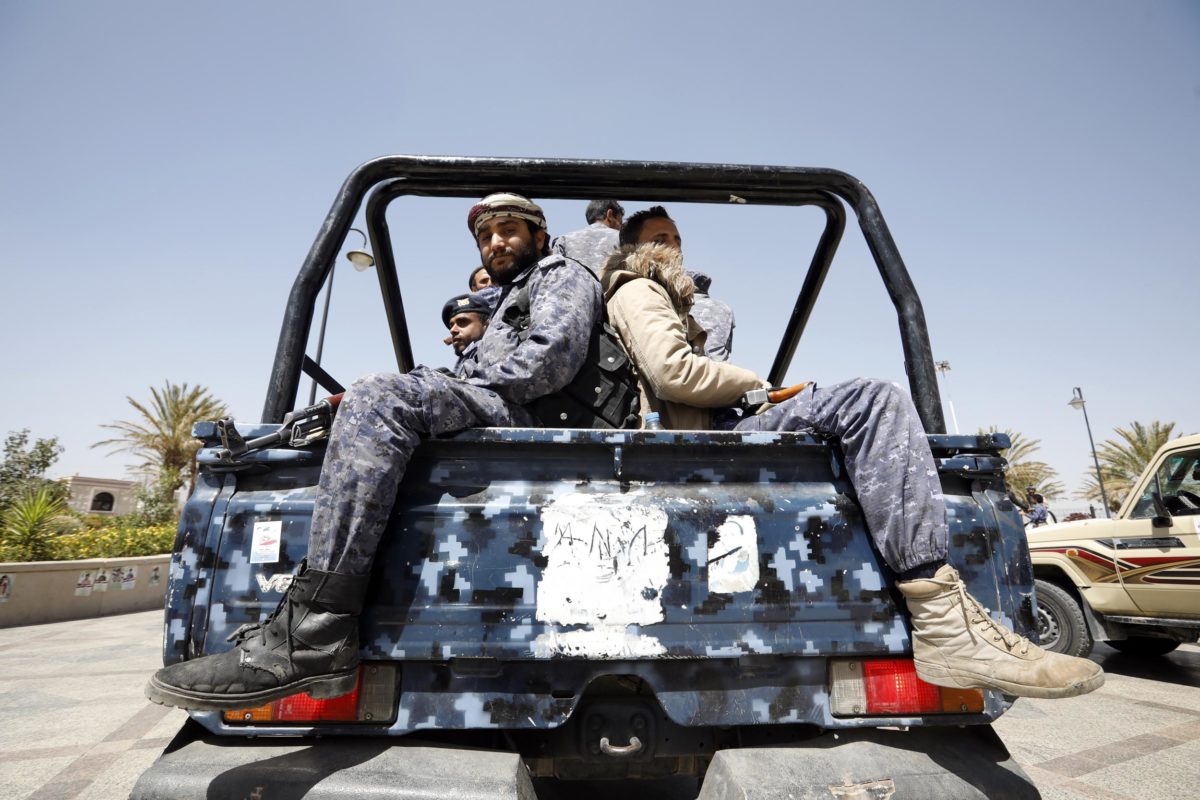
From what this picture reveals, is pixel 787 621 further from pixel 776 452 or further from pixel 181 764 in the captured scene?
pixel 181 764

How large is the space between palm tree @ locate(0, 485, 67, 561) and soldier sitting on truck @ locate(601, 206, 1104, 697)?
13.0 m

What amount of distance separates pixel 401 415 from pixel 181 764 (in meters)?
1.02

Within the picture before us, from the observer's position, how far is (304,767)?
160cm

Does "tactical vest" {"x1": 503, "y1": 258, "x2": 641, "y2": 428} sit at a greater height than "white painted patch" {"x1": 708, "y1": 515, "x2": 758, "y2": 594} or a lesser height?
greater

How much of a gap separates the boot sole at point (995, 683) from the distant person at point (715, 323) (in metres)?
2.12

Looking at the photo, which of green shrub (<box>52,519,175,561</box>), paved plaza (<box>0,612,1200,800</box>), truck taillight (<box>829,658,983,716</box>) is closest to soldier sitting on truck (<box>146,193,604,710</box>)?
truck taillight (<box>829,658,983,716</box>)

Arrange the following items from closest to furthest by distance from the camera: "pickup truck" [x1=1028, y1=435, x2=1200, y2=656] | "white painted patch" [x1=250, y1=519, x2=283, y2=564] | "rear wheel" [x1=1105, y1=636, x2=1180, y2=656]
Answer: "white painted patch" [x1=250, y1=519, x2=283, y2=564] → "pickup truck" [x1=1028, y1=435, x2=1200, y2=656] → "rear wheel" [x1=1105, y1=636, x2=1180, y2=656]

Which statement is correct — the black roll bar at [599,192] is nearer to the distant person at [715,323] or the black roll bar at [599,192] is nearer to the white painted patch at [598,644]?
the distant person at [715,323]

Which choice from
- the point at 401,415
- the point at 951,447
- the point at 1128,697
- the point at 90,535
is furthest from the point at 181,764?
the point at 90,535

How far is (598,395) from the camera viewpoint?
7.91 feet

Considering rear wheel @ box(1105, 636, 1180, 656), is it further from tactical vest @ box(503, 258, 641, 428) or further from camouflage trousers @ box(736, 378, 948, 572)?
tactical vest @ box(503, 258, 641, 428)

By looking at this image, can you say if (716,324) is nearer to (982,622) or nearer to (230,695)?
(982,622)

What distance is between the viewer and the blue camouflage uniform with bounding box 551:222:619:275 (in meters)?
4.04

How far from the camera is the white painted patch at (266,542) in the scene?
1.83m
